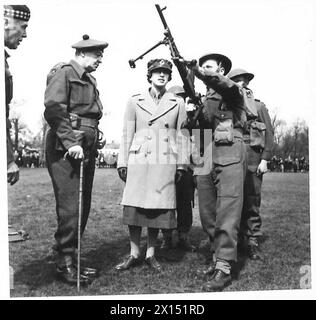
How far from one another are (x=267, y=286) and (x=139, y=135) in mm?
2257

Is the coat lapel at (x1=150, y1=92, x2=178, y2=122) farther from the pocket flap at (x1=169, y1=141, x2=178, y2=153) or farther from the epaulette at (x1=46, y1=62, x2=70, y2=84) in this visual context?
the epaulette at (x1=46, y1=62, x2=70, y2=84)

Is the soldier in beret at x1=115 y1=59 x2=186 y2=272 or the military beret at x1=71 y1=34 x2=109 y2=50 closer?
→ the military beret at x1=71 y1=34 x2=109 y2=50

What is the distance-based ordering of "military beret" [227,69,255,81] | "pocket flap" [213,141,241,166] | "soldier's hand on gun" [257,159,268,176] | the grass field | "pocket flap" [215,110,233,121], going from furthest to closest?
1. "military beret" [227,69,255,81]
2. "soldier's hand on gun" [257,159,268,176]
3. "pocket flap" [215,110,233,121]
4. "pocket flap" [213,141,241,166]
5. the grass field

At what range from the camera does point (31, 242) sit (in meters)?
5.80

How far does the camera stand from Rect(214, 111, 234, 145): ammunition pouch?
187 inches

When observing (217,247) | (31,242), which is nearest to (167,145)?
(217,247)

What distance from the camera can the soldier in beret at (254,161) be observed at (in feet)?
19.9

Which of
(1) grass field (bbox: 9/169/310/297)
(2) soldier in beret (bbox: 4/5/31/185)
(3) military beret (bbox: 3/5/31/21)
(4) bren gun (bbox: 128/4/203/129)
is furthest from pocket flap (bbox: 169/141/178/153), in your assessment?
(3) military beret (bbox: 3/5/31/21)

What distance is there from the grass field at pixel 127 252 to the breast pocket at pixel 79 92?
1.93 metres

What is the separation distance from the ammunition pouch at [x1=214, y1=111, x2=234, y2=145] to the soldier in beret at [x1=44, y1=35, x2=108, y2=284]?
1369 millimetres

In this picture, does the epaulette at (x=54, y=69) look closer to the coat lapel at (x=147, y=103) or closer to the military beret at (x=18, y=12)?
the military beret at (x=18, y=12)

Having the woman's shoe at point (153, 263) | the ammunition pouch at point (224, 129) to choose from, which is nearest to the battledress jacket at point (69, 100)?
the ammunition pouch at point (224, 129)
